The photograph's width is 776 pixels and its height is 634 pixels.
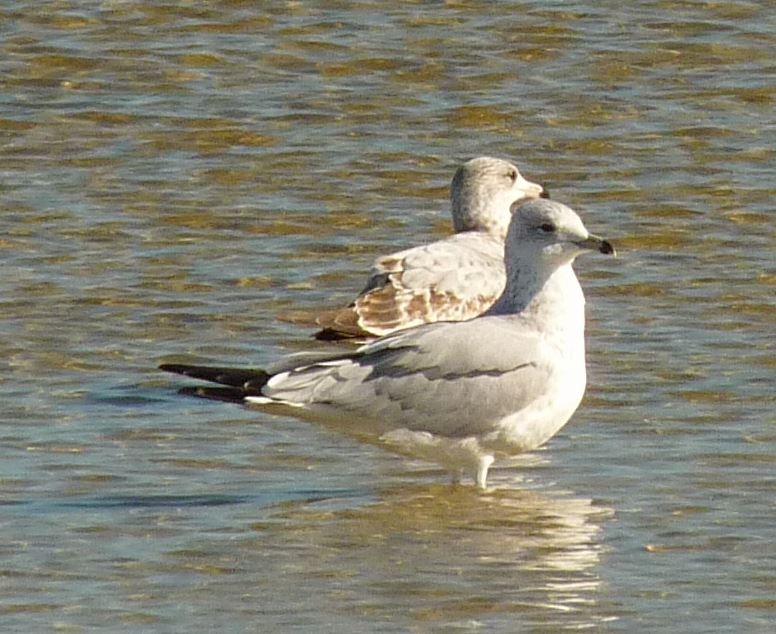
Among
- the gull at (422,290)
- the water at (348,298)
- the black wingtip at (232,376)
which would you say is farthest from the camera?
the gull at (422,290)

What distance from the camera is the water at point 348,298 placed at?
22.2 feet

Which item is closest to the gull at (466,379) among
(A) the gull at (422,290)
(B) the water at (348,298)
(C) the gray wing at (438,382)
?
(C) the gray wing at (438,382)

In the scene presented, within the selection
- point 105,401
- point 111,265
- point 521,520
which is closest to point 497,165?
point 111,265

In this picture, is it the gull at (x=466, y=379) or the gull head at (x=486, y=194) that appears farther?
the gull head at (x=486, y=194)

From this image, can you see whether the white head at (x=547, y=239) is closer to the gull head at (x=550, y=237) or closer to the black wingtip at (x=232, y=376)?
the gull head at (x=550, y=237)

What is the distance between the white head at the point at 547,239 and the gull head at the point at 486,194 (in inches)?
104

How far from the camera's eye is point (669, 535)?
7.17m

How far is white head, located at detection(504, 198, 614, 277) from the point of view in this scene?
317 inches

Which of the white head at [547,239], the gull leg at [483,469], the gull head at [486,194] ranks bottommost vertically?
the gull leg at [483,469]

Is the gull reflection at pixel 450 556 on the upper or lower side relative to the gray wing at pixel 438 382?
lower

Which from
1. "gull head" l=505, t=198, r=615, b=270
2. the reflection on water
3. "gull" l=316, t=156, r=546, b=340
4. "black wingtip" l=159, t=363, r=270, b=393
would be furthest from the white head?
"gull" l=316, t=156, r=546, b=340

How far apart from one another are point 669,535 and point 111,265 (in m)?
4.28

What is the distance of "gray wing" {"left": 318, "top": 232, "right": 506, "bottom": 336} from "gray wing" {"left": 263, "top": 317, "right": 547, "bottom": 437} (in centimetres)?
172

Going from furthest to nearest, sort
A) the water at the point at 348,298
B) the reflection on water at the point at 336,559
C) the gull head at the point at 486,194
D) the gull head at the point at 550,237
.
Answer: the gull head at the point at 486,194, the gull head at the point at 550,237, the water at the point at 348,298, the reflection on water at the point at 336,559
